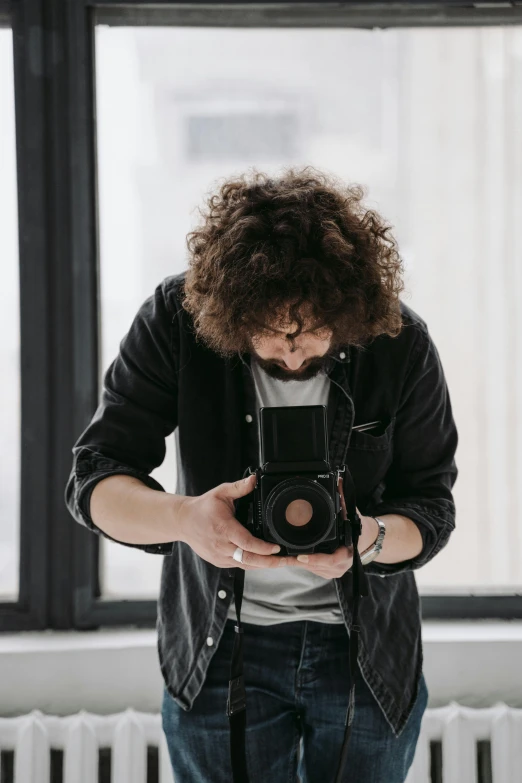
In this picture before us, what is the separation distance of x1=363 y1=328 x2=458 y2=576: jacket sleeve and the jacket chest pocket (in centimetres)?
3

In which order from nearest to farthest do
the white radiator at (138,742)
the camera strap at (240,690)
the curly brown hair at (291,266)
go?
the curly brown hair at (291,266) → the camera strap at (240,690) → the white radiator at (138,742)

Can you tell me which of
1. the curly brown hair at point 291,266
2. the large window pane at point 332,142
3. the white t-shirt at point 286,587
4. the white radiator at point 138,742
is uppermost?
the large window pane at point 332,142

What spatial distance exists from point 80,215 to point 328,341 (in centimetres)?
81

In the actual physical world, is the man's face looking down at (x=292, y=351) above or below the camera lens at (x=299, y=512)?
above

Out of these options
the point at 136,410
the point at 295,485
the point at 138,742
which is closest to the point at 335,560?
the point at 295,485

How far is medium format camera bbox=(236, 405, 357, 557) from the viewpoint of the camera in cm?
71

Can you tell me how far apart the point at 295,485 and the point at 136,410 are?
10.8 inches

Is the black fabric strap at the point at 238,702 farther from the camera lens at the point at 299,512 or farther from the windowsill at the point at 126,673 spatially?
the windowsill at the point at 126,673

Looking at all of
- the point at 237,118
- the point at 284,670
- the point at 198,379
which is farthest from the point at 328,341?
the point at 237,118

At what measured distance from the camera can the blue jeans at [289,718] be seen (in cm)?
88

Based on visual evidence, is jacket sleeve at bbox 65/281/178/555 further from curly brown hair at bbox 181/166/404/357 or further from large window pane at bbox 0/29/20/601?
large window pane at bbox 0/29/20/601

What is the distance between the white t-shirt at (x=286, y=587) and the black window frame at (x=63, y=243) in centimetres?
55

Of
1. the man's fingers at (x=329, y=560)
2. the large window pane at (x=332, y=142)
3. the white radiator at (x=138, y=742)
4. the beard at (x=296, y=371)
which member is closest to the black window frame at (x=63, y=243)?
the large window pane at (x=332, y=142)

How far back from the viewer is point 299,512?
2.33ft
